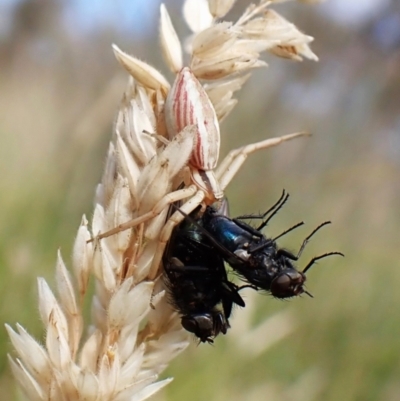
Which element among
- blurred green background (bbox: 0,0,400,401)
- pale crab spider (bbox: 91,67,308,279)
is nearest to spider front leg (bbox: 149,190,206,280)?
pale crab spider (bbox: 91,67,308,279)

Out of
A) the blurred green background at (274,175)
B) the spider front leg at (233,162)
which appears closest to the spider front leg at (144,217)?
the spider front leg at (233,162)

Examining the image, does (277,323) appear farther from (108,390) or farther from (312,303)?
(108,390)

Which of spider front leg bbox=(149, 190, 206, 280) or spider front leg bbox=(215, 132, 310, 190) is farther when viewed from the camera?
spider front leg bbox=(215, 132, 310, 190)

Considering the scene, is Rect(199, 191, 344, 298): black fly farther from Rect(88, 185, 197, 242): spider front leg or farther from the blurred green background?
the blurred green background

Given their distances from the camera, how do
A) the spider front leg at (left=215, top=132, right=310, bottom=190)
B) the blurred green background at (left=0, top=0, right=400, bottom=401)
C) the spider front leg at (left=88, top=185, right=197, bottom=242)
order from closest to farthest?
1. the spider front leg at (left=88, top=185, right=197, bottom=242)
2. the spider front leg at (left=215, top=132, right=310, bottom=190)
3. the blurred green background at (left=0, top=0, right=400, bottom=401)

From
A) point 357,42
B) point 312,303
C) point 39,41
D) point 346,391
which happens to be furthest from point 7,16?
point 346,391

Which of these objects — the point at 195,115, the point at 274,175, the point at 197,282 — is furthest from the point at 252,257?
the point at 274,175

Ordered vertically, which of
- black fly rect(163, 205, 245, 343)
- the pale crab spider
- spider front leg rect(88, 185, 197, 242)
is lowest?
black fly rect(163, 205, 245, 343)
